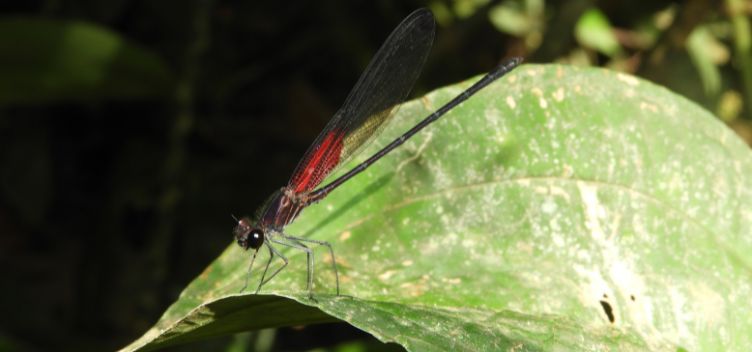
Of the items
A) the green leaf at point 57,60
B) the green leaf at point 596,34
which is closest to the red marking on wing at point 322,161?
the green leaf at point 57,60

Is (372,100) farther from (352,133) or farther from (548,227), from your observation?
(548,227)

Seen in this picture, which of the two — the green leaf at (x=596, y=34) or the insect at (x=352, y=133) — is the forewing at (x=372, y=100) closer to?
the insect at (x=352, y=133)

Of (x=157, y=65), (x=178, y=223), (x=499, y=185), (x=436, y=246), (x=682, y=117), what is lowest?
(x=436, y=246)

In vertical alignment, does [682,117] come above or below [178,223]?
below

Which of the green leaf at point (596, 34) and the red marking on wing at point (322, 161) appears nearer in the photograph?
the red marking on wing at point (322, 161)

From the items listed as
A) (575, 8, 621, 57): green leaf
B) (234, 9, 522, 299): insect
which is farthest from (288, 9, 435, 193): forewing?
(575, 8, 621, 57): green leaf

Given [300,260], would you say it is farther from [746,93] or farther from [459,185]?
[746,93]

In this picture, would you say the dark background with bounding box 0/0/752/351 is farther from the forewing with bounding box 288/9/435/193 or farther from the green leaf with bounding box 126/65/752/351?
the green leaf with bounding box 126/65/752/351

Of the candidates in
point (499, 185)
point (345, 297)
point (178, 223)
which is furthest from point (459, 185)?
point (178, 223)
